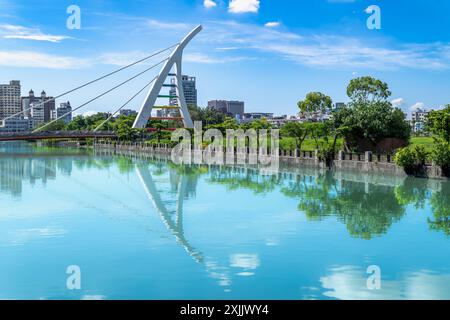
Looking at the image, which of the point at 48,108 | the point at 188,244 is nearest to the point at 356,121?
the point at 188,244

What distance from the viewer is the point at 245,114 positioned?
174 m

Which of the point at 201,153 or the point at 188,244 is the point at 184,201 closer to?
the point at 188,244

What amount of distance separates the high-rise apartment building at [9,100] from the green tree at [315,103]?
136 meters

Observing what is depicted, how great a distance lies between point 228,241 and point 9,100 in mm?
172008

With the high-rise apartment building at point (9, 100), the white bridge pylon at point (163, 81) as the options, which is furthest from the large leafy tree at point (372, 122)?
the high-rise apartment building at point (9, 100)

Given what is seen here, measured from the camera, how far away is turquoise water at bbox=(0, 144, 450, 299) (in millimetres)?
8070

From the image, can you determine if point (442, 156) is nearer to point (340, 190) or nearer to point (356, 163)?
point (340, 190)

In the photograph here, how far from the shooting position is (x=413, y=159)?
935 inches

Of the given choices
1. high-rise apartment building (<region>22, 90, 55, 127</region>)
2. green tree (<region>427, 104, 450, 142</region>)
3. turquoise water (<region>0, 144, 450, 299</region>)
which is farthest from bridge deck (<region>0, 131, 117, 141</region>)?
high-rise apartment building (<region>22, 90, 55, 127</region>)

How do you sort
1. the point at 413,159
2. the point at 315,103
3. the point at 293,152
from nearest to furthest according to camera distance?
the point at 413,159
the point at 293,152
the point at 315,103

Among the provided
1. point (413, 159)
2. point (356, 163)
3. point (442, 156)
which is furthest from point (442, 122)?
point (356, 163)

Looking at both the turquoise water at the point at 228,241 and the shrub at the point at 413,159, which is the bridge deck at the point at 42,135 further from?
the shrub at the point at 413,159

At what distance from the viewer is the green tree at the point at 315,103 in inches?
1992
